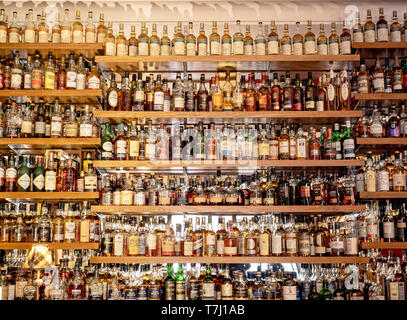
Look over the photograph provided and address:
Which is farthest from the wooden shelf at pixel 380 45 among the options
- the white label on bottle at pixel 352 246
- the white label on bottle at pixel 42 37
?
the white label on bottle at pixel 42 37

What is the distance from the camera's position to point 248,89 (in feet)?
11.8

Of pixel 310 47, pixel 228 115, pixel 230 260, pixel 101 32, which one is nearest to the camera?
pixel 230 260

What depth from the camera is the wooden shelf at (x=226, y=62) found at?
11.3ft

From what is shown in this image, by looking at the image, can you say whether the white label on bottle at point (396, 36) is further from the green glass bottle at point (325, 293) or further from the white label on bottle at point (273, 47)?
the green glass bottle at point (325, 293)

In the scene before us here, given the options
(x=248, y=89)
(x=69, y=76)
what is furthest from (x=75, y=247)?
(x=248, y=89)

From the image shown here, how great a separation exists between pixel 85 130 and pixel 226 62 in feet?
4.00

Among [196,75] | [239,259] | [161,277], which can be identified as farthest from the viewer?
[196,75]

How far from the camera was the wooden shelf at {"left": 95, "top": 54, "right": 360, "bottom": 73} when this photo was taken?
3.43 metres

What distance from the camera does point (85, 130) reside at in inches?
136

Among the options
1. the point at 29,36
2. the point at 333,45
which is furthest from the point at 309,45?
the point at 29,36

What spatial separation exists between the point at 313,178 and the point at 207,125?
99 cm

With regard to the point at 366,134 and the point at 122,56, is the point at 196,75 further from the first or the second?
the point at 366,134

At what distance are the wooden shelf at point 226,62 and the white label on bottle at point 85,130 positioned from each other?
0.50 m

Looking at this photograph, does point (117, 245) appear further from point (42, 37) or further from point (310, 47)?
point (310, 47)
